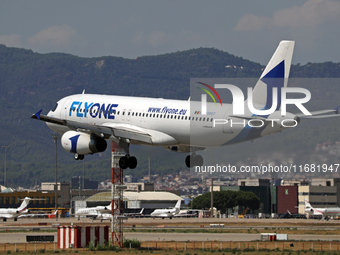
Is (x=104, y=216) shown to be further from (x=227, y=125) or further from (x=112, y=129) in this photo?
(x=227, y=125)

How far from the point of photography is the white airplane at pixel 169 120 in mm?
56156

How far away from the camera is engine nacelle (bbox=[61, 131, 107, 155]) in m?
64.9

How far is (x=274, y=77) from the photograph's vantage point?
187ft

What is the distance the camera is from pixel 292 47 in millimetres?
58281

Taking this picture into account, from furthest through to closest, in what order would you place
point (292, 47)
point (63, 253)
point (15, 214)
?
point (15, 214) < point (63, 253) < point (292, 47)

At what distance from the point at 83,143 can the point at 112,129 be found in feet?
15.2

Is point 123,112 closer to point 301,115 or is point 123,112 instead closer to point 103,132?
point 103,132

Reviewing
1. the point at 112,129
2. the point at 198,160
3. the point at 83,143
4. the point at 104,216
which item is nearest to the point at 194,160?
the point at 198,160

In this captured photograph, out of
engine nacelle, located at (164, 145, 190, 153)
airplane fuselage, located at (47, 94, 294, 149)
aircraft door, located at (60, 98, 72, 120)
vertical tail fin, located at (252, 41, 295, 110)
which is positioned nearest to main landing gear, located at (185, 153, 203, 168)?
engine nacelle, located at (164, 145, 190, 153)

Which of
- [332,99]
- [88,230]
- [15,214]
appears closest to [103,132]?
[88,230]

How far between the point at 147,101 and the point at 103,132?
A: 5628mm

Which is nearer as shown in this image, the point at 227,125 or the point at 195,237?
the point at 227,125

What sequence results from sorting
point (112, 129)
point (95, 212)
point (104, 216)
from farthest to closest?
point (95, 212)
point (104, 216)
point (112, 129)

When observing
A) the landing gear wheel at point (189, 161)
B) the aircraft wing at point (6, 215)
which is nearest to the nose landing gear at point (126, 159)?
the landing gear wheel at point (189, 161)
